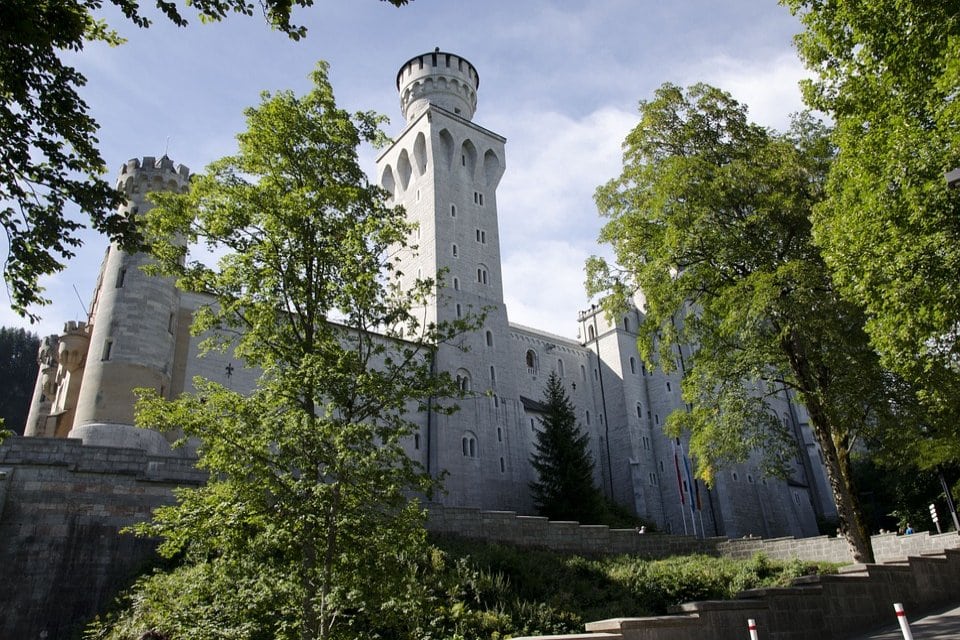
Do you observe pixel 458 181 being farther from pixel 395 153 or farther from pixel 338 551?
pixel 338 551

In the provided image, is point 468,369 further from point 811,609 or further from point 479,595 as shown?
point 811,609

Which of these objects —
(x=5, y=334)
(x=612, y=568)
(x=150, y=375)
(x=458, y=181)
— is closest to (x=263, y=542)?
(x=612, y=568)

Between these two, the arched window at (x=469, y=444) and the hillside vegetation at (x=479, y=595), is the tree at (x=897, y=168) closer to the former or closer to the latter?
the hillside vegetation at (x=479, y=595)

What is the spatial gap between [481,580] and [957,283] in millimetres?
10223

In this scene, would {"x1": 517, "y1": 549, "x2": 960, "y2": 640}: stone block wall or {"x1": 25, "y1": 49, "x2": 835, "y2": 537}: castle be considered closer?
{"x1": 517, "y1": 549, "x2": 960, "y2": 640}: stone block wall

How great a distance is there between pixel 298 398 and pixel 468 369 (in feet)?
89.5

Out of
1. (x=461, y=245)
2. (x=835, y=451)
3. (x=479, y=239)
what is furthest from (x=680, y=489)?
(x=835, y=451)

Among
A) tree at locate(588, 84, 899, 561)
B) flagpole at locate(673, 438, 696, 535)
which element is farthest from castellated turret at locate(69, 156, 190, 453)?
flagpole at locate(673, 438, 696, 535)

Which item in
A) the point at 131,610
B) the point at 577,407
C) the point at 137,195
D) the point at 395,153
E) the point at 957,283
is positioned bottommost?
the point at 131,610

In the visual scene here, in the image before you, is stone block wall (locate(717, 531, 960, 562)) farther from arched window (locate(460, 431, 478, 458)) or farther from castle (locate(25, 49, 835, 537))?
arched window (locate(460, 431, 478, 458))

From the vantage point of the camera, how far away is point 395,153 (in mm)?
45531

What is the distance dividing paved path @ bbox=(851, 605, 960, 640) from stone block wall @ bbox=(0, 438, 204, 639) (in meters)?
16.1

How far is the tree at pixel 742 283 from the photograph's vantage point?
48.5ft

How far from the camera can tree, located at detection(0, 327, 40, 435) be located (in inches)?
2133
